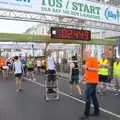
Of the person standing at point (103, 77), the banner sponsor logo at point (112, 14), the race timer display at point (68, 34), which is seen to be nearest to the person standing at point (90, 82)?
the person standing at point (103, 77)

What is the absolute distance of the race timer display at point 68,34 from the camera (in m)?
20.5

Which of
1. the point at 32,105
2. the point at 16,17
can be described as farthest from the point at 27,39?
the point at 32,105

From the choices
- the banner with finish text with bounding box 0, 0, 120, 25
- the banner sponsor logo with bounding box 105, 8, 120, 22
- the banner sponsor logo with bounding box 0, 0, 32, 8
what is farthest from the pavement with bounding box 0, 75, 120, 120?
the banner sponsor logo with bounding box 105, 8, 120, 22

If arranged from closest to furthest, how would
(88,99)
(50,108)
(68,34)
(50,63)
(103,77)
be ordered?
(88,99), (50,108), (50,63), (103,77), (68,34)

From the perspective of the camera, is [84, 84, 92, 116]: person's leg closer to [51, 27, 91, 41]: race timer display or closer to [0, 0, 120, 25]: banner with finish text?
[0, 0, 120, 25]: banner with finish text

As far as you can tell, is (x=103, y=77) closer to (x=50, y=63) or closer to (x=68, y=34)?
(x=50, y=63)

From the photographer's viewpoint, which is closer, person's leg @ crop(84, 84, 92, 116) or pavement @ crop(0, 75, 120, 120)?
person's leg @ crop(84, 84, 92, 116)

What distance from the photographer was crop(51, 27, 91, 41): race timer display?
2053 cm

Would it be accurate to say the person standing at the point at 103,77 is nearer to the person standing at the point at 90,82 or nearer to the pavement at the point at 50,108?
the pavement at the point at 50,108

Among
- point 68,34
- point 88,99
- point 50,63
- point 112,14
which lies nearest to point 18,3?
point 50,63

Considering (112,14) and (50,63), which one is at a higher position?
(112,14)

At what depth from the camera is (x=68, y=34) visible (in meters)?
21.7

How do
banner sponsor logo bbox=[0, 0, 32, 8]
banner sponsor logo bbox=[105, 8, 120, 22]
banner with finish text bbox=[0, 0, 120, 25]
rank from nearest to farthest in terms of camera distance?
banner sponsor logo bbox=[0, 0, 32, 8]
banner with finish text bbox=[0, 0, 120, 25]
banner sponsor logo bbox=[105, 8, 120, 22]

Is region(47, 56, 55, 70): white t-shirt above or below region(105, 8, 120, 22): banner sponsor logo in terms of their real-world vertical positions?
below
